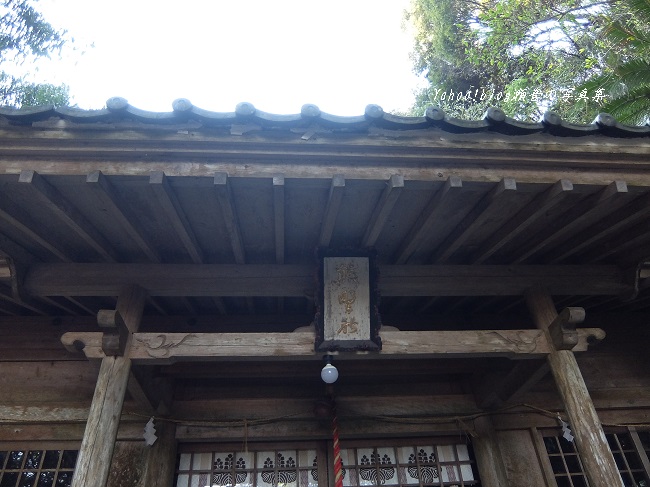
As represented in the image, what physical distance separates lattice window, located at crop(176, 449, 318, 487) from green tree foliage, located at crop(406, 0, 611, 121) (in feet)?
27.2

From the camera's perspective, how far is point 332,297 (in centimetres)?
372

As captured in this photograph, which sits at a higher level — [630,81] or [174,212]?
[630,81]

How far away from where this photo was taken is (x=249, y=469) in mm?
4820

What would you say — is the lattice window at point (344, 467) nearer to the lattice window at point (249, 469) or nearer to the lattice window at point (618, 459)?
the lattice window at point (249, 469)

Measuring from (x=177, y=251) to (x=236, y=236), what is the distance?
2.37 feet

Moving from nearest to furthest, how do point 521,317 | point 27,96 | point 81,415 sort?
point 81,415, point 521,317, point 27,96

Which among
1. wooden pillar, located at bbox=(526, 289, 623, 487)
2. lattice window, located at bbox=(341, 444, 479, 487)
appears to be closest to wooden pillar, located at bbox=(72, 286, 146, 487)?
lattice window, located at bbox=(341, 444, 479, 487)

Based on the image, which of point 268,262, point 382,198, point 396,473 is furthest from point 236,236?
point 396,473

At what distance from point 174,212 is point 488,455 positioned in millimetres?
4296

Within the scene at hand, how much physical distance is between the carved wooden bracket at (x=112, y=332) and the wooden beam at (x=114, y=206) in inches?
23.5

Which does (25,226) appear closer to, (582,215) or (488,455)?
(582,215)

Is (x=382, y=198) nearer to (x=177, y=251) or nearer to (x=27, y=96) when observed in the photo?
(x=177, y=251)

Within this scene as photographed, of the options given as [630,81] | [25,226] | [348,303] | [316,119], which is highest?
[630,81]

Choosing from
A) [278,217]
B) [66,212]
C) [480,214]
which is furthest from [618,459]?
[66,212]
